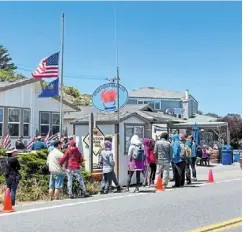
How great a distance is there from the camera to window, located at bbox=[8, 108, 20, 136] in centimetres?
2606

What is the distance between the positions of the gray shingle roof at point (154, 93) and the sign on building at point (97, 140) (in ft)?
147

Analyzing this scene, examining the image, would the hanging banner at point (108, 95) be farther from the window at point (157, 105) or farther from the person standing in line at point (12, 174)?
the window at point (157, 105)

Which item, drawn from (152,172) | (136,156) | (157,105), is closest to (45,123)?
(152,172)

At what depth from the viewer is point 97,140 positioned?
15250mm

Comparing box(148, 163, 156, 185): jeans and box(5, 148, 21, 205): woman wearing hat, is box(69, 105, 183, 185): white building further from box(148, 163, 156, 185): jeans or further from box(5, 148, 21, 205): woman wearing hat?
box(5, 148, 21, 205): woman wearing hat

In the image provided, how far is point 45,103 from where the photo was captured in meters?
28.4

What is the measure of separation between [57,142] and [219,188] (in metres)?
5.59

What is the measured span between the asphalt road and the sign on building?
231 cm

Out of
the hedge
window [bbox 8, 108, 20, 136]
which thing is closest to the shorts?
the hedge

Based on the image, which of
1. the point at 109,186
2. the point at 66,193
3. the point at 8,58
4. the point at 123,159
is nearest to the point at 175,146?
the point at 123,159

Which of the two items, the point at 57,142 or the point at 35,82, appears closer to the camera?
the point at 57,142

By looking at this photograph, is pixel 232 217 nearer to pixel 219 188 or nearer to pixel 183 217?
pixel 183 217

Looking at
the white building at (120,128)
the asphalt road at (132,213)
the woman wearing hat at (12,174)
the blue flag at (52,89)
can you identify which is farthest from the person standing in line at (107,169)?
the blue flag at (52,89)

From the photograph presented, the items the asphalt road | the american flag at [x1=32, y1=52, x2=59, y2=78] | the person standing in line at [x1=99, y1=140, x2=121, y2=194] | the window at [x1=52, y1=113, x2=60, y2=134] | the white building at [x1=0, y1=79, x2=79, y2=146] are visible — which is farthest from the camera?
the window at [x1=52, y1=113, x2=60, y2=134]
